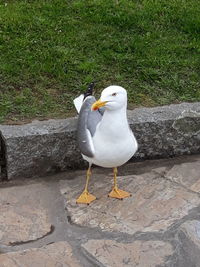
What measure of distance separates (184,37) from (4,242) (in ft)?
8.50

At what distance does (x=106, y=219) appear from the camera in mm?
3107

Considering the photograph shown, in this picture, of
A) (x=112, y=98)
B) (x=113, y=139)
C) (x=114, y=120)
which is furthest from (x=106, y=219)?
(x=112, y=98)

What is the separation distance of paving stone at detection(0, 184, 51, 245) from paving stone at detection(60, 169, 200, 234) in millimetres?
152

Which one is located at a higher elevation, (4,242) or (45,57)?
(45,57)

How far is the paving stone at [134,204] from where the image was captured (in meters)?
3.07

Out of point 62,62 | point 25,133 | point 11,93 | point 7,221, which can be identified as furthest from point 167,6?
point 7,221

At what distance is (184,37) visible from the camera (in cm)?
477

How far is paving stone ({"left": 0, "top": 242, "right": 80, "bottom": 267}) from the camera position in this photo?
275 cm

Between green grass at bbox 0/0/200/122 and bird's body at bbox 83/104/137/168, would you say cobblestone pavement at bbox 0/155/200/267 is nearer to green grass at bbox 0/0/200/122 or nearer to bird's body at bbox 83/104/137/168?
bird's body at bbox 83/104/137/168

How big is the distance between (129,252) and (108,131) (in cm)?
63

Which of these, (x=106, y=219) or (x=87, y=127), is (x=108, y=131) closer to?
(x=87, y=127)

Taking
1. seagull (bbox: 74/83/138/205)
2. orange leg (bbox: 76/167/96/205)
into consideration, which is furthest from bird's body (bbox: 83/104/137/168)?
orange leg (bbox: 76/167/96/205)

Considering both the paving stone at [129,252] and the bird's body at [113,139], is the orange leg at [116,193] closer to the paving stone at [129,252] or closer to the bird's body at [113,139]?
the bird's body at [113,139]

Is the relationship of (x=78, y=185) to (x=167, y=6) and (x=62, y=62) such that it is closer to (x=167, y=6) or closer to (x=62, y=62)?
(x=62, y=62)
